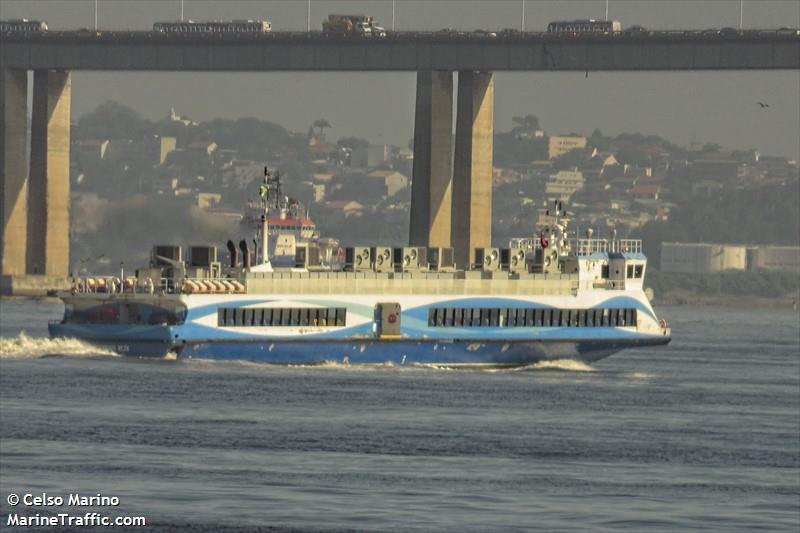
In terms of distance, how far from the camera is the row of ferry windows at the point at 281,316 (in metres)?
99.2

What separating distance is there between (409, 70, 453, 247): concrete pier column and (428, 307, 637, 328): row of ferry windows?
7801cm

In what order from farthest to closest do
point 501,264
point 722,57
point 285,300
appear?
1. point 722,57
2. point 501,264
3. point 285,300

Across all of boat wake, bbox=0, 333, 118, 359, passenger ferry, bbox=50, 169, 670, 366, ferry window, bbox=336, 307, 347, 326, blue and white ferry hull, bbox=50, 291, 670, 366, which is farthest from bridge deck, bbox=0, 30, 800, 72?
boat wake, bbox=0, 333, 118, 359

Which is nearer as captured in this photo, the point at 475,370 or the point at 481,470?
the point at 481,470

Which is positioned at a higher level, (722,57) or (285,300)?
(722,57)

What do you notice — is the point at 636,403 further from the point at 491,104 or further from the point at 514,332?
the point at 491,104

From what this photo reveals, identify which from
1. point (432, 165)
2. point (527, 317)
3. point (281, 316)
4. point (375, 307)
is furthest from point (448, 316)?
point (432, 165)

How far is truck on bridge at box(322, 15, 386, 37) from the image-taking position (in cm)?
19325

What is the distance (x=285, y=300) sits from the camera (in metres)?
101

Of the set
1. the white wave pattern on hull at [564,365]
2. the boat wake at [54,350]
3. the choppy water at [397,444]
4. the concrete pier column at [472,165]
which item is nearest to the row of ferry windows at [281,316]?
the choppy water at [397,444]

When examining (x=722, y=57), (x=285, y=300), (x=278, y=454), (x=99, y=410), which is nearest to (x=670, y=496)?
(x=278, y=454)

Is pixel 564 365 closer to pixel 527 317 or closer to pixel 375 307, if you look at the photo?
pixel 527 317

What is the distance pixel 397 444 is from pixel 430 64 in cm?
12338

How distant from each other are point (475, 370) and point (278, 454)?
3890 cm
